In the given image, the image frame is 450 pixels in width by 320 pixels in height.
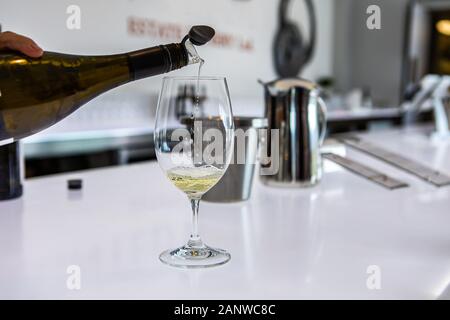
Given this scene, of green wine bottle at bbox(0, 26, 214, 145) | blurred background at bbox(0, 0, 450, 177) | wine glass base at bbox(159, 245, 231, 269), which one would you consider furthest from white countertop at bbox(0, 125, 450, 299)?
blurred background at bbox(0, 0, 450, 177)

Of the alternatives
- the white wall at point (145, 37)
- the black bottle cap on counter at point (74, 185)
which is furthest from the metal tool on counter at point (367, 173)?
the white wall at point (145, 37)

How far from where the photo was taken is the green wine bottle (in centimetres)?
50

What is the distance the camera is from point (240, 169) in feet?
2.64

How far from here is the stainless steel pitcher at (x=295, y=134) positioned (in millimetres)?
937

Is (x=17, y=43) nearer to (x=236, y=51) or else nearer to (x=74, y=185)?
(x=74, y=185)

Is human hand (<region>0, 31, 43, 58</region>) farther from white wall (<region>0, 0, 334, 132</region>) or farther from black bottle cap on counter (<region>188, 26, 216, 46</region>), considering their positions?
white wall (<region>0, 0, 334, 132</region>)

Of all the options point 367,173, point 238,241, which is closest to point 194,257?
point 238,241

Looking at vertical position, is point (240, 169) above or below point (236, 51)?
below

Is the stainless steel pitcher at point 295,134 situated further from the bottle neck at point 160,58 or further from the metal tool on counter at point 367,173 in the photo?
the bottle neck at point 160,58

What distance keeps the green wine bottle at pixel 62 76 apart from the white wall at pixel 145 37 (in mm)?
1249

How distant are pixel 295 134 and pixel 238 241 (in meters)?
0.37
